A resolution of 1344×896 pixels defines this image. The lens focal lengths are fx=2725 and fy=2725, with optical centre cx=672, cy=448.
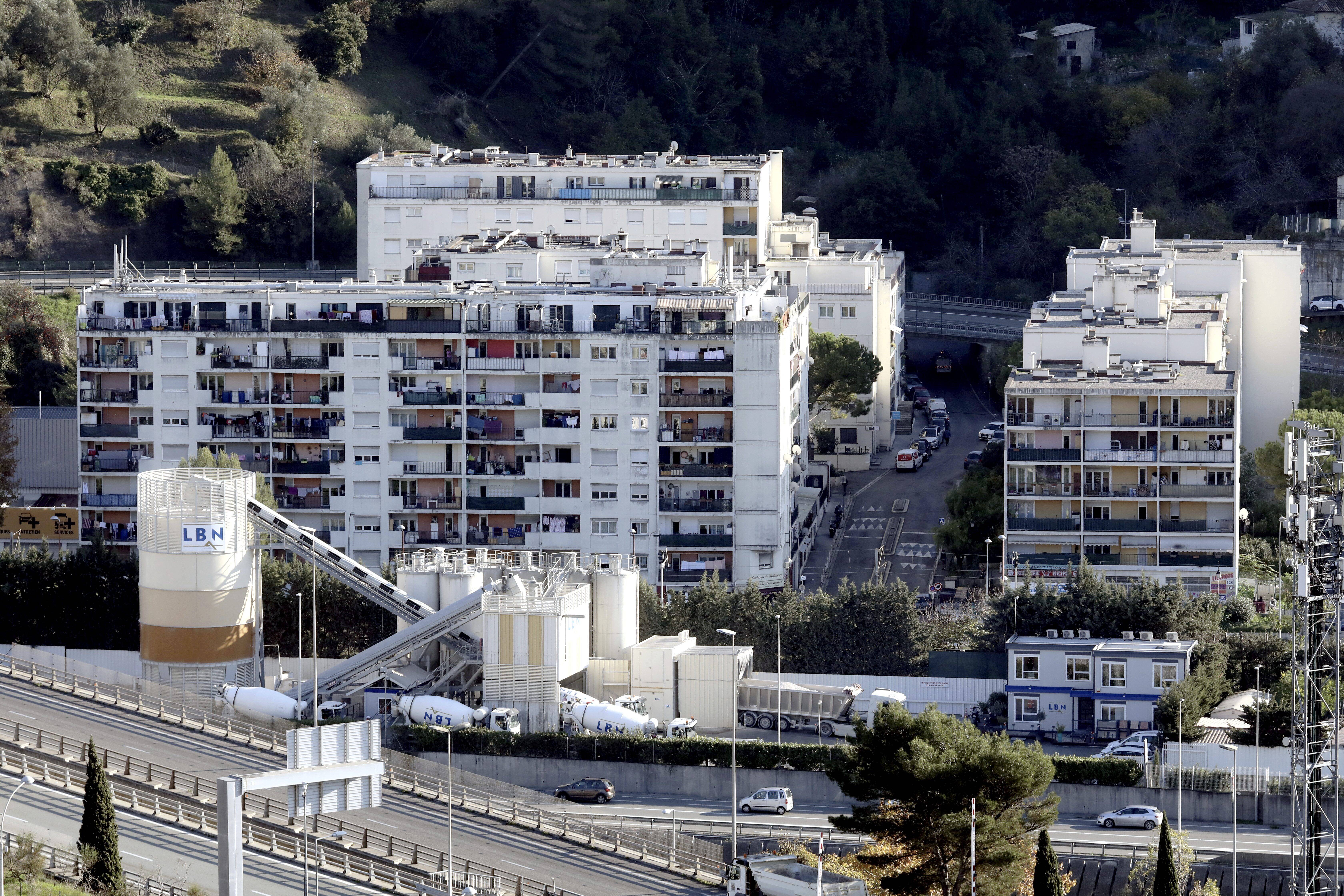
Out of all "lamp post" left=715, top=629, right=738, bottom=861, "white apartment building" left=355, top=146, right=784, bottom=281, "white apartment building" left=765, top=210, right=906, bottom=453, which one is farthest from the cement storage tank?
"white apartment building" left=355, top=146, right=784, bottom=281

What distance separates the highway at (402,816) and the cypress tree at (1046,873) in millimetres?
9316

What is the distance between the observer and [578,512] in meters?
99.2

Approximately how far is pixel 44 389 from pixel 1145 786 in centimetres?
6133

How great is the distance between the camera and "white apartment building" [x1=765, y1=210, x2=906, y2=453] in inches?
4744

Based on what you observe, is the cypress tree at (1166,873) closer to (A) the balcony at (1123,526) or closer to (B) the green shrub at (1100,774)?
(B) the green shrub at (1100,774)

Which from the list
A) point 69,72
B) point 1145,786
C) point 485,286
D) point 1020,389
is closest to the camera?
point 1145,786

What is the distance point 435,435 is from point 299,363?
18.4ft

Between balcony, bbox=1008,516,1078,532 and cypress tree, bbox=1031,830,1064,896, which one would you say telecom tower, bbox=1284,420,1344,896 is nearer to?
Result: cypress tree, bbox=1031,830,1064,896

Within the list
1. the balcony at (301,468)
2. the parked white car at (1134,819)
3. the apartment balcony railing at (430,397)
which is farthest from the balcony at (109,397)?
the parked white car at (1134,819)

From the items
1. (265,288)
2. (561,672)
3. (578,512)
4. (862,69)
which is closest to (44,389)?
(265,288)

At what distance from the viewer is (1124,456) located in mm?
94250

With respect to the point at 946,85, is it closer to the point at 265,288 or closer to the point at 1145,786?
the point at 265,288

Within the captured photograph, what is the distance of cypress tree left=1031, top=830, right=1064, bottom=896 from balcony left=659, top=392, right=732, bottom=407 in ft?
126

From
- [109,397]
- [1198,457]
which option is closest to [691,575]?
[1198,457]
